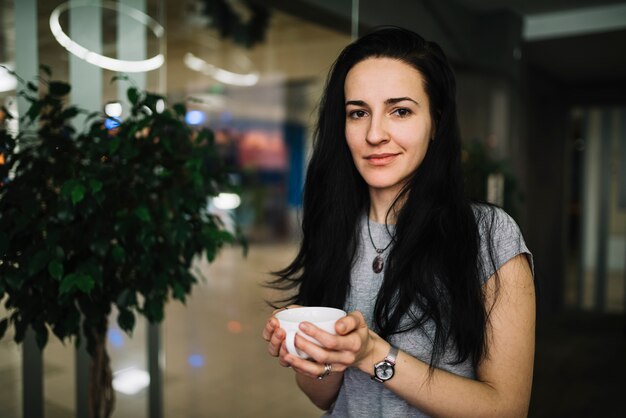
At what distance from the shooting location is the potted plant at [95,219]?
1.64m

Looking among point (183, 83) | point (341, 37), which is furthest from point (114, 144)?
point (183, 83)

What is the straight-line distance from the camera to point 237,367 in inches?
161

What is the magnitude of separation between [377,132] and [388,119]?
0.04m

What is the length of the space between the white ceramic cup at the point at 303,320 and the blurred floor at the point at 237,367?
63.0 inches

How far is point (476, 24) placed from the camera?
4.91 m

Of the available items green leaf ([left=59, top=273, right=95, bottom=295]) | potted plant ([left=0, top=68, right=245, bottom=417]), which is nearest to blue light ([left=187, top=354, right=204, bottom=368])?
potted plant ([left=0, top=68, right=245, bottom=417])

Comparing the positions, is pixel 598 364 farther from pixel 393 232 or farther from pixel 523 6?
pixel 393 232

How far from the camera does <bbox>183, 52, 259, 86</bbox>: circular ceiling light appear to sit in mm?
8250

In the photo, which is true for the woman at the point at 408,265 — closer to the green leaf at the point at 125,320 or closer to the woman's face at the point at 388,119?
the woman's face at the point at 388,119

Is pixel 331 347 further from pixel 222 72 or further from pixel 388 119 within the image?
pixel 222 72

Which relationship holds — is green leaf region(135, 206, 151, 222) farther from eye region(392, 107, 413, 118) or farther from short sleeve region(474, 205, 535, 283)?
short sleeve region(474, 205, 535, 283)

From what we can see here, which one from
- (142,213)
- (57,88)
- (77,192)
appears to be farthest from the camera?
(57,88)

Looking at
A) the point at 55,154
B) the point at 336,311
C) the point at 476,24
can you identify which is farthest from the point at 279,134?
the point at 336,311

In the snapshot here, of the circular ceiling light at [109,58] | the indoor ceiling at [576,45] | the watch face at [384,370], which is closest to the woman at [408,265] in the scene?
the watch face at [384,370]
